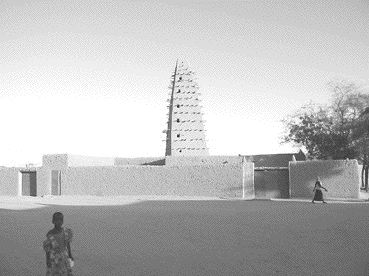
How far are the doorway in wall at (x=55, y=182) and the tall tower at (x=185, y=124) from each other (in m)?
24.1

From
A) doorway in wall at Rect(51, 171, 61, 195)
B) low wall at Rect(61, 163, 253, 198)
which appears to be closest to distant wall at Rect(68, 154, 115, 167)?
doorway in wall at Rect(51, 171, 61, 195)

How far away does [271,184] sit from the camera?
26.9m

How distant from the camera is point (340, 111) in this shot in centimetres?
3616

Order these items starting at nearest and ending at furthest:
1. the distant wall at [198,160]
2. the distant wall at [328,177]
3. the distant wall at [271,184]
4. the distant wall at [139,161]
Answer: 1. the distant wall at [328,177]
2. the distant wall at [271,184]
3. the distant wall at [198,160]
4. the distant wall at [139,161]

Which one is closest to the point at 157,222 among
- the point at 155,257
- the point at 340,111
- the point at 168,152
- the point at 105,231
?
the point at 105,231

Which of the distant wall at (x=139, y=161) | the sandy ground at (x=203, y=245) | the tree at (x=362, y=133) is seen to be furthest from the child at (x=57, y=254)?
the distant wall at (x=139, y=161)

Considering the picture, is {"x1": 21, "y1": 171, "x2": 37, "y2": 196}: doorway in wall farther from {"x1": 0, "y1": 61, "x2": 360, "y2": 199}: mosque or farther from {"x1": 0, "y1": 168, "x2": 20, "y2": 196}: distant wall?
{"x1": 0, "y1": 168, "x2": 20, "y2": 196}: distant wall

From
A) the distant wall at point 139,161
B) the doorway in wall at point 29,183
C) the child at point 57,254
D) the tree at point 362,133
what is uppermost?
the tree at point 362,133

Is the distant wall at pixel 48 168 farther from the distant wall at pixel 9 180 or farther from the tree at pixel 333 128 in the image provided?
the tree at pixel 333 128

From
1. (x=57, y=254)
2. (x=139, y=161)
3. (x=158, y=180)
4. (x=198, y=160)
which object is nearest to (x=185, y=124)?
(x=139, y=161)

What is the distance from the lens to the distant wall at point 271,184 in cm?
2662

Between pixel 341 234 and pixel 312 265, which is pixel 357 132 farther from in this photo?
pixel 312 265

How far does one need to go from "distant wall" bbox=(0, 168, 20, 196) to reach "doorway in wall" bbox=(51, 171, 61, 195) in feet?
12.7

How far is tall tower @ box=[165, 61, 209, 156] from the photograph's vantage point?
184 ft
